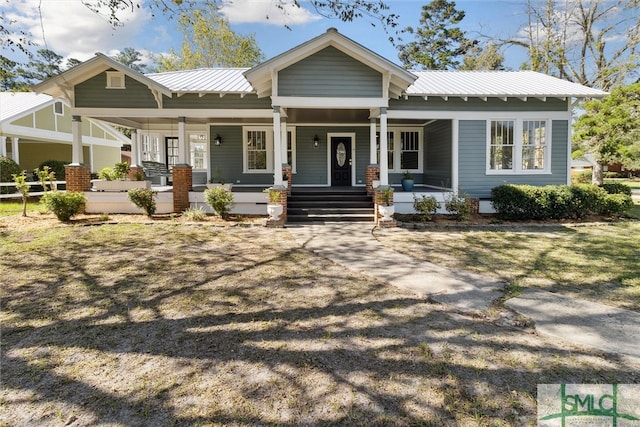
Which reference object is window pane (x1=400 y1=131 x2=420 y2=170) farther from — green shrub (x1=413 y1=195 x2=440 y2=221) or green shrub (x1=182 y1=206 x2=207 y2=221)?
green shrub (x1=182 y1=206 x2=207 y2=221)

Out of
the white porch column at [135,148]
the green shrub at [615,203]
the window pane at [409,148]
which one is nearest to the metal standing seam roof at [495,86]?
the window pane at [409,148]

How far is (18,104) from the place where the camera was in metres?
18.4

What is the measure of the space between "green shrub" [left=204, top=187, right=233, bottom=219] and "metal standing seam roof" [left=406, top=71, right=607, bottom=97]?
6143mm

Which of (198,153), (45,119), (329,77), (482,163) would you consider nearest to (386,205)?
(329,77)

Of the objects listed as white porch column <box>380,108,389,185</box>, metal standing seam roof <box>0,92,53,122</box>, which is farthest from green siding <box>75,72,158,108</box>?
metal standing seam roof <box>0,92,53,122</box>

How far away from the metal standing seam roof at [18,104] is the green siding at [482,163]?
18404mm

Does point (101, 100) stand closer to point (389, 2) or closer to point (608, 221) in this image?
point (389, 2)

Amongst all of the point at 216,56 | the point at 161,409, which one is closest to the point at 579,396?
the point at 161,409

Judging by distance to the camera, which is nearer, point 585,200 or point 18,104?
point 585,200

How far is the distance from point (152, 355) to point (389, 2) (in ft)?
21.5

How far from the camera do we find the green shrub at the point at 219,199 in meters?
10.2

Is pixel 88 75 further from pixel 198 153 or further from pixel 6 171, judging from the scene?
pixel 6 171

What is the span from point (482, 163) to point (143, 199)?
401 inches

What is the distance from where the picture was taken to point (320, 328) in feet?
11.9
